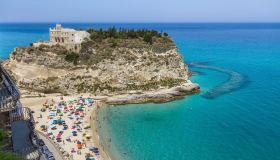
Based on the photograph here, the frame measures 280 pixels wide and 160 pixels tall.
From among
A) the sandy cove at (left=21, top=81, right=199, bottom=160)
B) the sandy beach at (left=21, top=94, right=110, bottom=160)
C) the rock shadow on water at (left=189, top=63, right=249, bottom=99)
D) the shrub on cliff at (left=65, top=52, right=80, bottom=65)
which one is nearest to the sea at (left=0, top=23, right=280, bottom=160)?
the rock shadow on water at (left=189, top=63, right=249, bottom=99)

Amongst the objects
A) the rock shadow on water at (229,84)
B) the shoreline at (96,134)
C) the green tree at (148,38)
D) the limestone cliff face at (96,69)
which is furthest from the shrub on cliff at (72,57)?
the rock shadow on water at (229,84)

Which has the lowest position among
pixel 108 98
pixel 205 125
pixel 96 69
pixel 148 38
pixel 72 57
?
pixel 205 125

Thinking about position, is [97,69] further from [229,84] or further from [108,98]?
[229,84]

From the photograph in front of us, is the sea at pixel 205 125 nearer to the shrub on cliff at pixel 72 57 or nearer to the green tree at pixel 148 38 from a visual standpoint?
the green tree at pixel 148 38

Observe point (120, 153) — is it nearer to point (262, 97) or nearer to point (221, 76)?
point (262, 97)

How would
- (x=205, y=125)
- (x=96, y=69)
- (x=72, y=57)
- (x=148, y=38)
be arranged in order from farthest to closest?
(x=148, y=38) → (x=96, y=69) → (x=72, y=57) → (x=205, y=125)

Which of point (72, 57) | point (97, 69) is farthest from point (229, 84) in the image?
point (72, 57)

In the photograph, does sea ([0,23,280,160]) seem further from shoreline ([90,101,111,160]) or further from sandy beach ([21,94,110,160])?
sandy beach ([21,94,110,160])

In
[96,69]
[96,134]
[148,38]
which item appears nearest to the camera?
[96,134]
